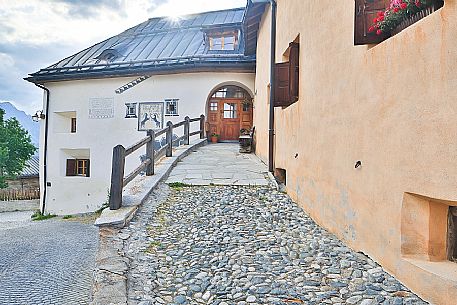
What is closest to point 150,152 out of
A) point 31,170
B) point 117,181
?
point 117,181

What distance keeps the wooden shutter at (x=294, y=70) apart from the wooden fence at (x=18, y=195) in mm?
21433

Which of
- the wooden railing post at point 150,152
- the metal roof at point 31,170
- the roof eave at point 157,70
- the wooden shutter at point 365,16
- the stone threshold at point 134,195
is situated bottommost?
the metal roof at point 31,170

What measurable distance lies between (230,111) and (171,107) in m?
2.48

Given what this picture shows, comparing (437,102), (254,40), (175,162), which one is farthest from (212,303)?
(254,40)

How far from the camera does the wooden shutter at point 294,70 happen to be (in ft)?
21.6

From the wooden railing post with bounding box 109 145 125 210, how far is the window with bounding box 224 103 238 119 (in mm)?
11744

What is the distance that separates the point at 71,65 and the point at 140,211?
50.4 ft

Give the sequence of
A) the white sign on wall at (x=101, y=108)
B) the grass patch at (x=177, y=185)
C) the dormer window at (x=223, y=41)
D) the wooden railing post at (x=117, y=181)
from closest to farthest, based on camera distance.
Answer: the wooden railing post at (x=117, y=181) → the grass patch at (x=177, y=185) → the white sign on wall at (x=101, y=108) → the dormer window at (x=223, y=41)

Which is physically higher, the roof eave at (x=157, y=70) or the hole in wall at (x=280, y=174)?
the roof eave at (x=157, y=70)

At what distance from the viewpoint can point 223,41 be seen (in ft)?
58.1

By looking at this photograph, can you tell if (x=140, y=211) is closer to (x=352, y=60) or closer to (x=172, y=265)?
(x=172, y=265)

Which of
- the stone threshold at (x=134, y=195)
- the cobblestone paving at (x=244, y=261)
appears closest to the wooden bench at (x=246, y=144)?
the stone threshold at (x=134, y=195)

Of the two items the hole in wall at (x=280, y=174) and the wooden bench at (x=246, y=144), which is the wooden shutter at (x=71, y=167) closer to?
the wooden bench at (x=246, y=144)

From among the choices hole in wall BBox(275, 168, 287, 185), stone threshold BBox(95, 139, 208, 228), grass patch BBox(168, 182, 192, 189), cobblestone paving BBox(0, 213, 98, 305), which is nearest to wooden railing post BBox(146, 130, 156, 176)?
stone threshold BBox(95, 139, 208, 228)
